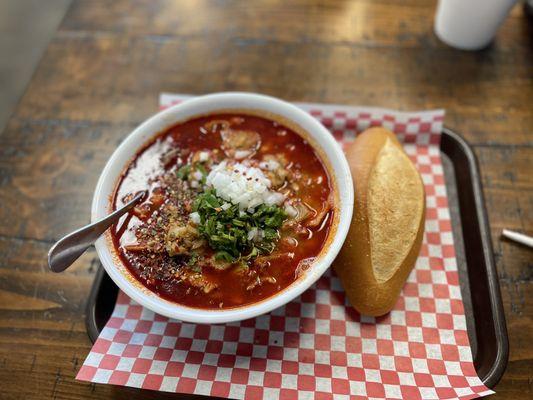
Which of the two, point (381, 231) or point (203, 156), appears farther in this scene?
point (203, 156)

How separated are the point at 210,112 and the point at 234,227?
796 millimetres

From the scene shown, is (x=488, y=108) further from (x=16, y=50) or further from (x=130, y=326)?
(x=16, y=50)

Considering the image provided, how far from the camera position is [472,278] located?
8.07ft

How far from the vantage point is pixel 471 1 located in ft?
10.5

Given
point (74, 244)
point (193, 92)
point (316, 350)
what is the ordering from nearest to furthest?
1. point (74, 244)
2. point (316, 350)
3. point (193, 92)

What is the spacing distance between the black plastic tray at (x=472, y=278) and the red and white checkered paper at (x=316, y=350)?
73 millimetres

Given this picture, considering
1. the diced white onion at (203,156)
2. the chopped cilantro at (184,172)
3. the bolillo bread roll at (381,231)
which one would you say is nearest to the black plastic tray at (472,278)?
the bolillo bread roll at (381,231)

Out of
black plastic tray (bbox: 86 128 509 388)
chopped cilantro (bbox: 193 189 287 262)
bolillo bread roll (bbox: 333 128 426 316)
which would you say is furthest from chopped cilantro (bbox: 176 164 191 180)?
bolillo bread roll (bbox: 333 128 426 316)

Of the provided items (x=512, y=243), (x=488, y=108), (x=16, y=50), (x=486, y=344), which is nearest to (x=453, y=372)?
(x=486, y=344)

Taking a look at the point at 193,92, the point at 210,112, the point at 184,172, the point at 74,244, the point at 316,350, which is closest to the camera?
the point at 74,244

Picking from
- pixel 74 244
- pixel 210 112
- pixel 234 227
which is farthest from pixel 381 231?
pixel 74 244

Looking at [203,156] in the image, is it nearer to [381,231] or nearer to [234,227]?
[234,227]

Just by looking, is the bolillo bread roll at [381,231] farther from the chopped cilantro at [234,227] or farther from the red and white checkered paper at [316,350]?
the chopped cilantro at [234,227]

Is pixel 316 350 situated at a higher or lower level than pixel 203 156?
lower
